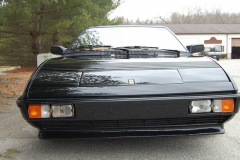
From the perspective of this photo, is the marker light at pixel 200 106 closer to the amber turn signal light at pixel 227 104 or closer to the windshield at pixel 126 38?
the amber turn signal light at pixel 227 104

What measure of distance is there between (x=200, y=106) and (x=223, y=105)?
0.64 ft

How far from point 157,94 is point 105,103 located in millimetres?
421

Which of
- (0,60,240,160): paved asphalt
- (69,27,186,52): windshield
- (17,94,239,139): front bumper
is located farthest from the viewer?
(69,27,186,52): windshield

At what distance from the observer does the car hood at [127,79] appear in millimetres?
2045

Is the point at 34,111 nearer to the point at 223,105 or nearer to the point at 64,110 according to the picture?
the point at 64,110

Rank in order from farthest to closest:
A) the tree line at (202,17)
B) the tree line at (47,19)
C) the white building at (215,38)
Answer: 1. the tree line at (202,17)
2. the white building at (215,38)
3. the tree line at (47,19)

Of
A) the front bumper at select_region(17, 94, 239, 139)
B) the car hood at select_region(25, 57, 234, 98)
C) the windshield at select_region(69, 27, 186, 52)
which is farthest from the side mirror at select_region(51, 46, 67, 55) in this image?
the front bumper at select_region(17, 94, 239, 139)

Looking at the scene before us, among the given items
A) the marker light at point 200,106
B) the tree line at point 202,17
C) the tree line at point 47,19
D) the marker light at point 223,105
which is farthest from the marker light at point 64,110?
the tree line at point 202,17

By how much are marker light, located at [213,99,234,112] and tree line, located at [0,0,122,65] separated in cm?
566

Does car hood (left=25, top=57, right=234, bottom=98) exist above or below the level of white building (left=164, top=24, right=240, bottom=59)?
below

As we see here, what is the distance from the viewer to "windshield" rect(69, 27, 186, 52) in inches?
123

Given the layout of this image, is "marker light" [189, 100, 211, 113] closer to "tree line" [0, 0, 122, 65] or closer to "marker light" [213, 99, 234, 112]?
"marker light" [213, 99, 234, 112]

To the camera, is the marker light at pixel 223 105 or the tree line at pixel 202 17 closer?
the marker light at pixel 223 105

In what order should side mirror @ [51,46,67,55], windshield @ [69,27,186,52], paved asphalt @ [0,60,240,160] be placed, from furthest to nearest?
side mirror @ [51,46,67,55], windshield @ [69,27,186,52], paved asphalt @ [0,60,240,160]
